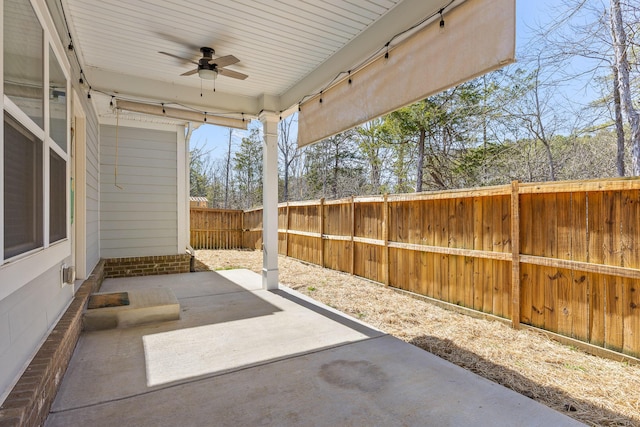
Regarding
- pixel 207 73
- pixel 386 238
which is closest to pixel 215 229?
pixel 386 238

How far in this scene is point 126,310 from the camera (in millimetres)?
3594

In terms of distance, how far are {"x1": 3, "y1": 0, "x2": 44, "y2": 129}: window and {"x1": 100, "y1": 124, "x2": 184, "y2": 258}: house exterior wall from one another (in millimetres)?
4818

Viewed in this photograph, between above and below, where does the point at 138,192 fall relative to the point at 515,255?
above

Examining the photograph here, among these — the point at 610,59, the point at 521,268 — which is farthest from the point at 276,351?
the point at 610,59

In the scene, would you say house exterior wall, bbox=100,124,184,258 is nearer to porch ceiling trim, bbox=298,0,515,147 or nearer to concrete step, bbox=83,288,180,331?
concrete step, bbox=83,288,180,331

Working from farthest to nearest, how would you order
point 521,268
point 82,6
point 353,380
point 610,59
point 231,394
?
point 610,59 → point 521,268 → point 82,6 → point 353,380 → point 231,394

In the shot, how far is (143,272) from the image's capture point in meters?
6.58

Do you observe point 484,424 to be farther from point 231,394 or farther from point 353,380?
point 231,394

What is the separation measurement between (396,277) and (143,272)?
15.4 feet

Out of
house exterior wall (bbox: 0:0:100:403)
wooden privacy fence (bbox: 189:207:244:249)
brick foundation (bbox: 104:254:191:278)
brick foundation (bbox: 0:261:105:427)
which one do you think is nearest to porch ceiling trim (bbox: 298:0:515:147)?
house exterior wall (bbox: 0:0:100:403)

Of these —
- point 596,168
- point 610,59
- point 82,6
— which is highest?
point 610,59

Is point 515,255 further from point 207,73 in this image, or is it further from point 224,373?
point 207,73

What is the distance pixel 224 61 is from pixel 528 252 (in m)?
3.84

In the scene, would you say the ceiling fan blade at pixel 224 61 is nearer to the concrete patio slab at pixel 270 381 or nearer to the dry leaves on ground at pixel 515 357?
the concrete patio slab at pixel 270 381
